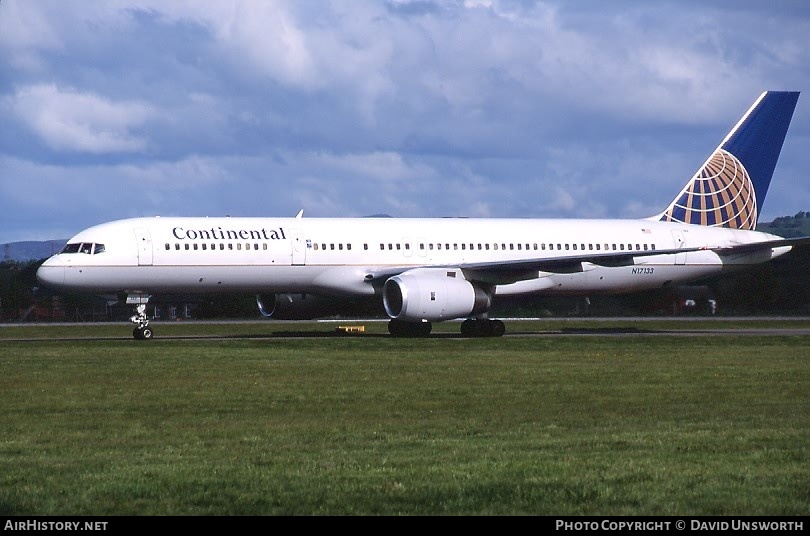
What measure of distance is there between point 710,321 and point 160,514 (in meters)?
50.7

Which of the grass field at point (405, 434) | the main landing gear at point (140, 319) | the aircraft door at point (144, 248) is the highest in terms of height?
the aircraft door at point (144, 248)

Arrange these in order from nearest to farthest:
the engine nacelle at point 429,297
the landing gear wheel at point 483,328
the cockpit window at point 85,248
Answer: the engine nacelle at point 429,297 < the cockpit window at point 85,248 < the landing gear wheel at point 483,328

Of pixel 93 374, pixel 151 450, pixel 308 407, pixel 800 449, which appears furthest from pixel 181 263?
pixel 800 449

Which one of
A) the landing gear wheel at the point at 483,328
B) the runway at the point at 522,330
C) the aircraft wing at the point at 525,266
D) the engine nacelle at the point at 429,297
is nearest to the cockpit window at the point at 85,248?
the runway at the point at 522,330

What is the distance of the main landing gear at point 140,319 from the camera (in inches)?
1610

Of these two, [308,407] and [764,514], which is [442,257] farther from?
[764,514]

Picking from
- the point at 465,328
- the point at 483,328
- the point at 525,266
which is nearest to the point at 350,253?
the point at 465,328

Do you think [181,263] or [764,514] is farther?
[181,263]

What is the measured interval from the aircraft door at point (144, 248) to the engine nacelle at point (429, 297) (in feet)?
25.3

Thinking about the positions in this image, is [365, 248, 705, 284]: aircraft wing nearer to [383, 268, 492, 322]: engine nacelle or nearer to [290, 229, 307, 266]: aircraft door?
[383, 268, 492, 322]: engine nacelle

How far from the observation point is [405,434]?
633 inches

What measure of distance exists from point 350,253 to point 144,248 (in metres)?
7.19

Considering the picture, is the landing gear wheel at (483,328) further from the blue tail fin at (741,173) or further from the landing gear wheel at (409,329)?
the blue tail fin at (741,173)
